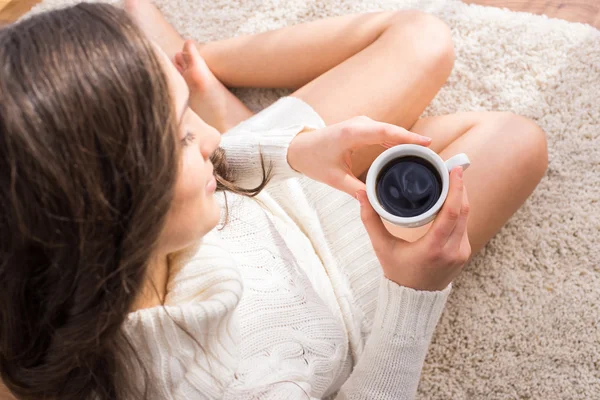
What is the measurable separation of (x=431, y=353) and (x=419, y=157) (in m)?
0.63

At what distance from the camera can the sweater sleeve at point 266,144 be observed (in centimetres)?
91

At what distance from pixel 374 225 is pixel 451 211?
0.37 feet

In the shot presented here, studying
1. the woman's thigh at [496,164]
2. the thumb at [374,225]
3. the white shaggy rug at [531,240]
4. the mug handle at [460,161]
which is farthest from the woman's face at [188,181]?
the white shaggy rug at [531,240]

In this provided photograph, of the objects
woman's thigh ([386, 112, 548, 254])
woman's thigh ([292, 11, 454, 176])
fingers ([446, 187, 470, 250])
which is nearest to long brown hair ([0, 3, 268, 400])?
fingers ([446, 187, 470, 250])

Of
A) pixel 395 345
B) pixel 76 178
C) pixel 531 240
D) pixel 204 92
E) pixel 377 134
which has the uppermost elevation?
pixel 76 178

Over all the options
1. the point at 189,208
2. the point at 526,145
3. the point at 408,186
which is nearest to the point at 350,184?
the point at 408,186

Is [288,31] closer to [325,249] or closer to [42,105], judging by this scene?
[325,249]

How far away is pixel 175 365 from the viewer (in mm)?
692

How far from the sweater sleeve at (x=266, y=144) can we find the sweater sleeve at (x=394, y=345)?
10.8 inches

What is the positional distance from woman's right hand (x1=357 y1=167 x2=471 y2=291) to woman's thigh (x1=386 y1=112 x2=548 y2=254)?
0.25 metres

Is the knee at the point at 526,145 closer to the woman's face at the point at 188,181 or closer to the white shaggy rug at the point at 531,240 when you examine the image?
the white shaggy rug at the point at 531,240

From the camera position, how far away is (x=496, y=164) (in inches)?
39.3

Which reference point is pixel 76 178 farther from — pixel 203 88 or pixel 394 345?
pixel 203 88

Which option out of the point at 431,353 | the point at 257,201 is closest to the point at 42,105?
the point at 257,201
